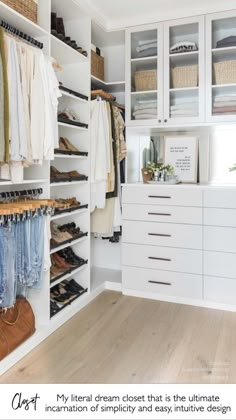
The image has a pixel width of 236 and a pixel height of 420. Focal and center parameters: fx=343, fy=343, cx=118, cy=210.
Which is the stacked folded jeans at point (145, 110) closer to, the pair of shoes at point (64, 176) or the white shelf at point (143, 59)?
the white shelf at point (143, 59)

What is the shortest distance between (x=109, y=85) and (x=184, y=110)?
795 mm

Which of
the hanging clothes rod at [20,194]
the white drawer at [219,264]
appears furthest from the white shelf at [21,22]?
the white drawer at [219,264]

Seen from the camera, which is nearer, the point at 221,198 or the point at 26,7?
the point at 26,7

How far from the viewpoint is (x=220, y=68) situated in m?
2.78

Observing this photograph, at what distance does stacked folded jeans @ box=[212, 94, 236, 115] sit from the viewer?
2732mm

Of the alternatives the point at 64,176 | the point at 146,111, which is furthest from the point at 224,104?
the point at 64,176

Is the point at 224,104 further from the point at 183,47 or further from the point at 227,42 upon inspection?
the point at 183,47

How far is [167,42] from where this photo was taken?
2.85m

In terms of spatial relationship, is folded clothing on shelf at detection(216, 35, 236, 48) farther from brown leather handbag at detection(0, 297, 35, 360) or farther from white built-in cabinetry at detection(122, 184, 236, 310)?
brown leather handbag at detection(0, 297, 35, 360)

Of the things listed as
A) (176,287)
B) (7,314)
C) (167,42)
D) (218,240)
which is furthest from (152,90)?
(7,314)

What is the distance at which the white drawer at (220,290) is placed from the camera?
2631mm

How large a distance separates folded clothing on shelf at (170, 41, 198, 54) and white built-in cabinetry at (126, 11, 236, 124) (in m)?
0.02

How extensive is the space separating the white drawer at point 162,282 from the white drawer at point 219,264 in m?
0.12

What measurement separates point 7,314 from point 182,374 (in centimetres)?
105
